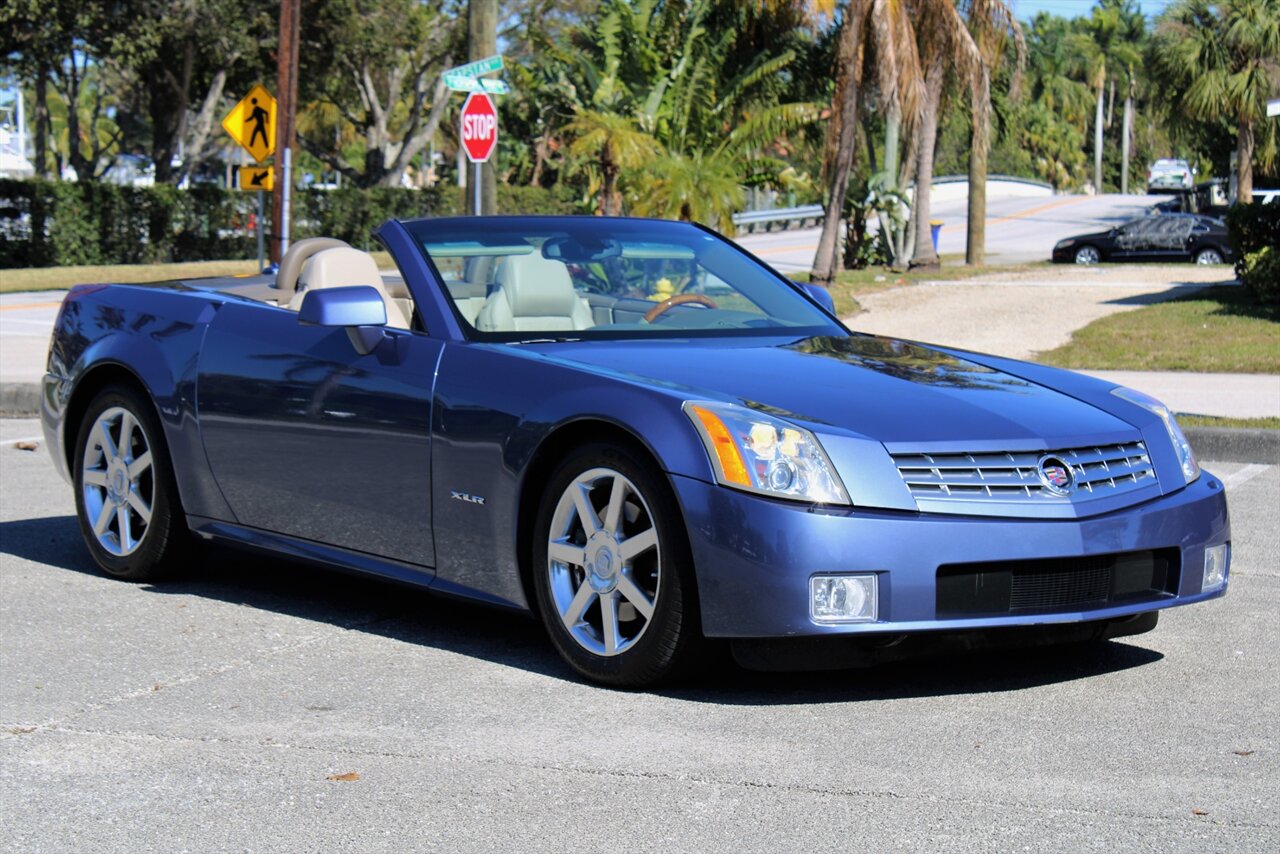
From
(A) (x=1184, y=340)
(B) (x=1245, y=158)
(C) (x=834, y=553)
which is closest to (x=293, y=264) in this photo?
(C) (x=834, y=553)

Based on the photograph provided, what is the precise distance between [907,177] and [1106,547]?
32550 mm

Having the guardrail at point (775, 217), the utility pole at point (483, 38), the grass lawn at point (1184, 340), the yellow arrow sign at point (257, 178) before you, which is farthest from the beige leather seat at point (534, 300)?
the guardrail at point (775, 217)

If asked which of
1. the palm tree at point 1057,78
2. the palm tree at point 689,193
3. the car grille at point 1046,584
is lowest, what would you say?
the car grille at point 1046,584

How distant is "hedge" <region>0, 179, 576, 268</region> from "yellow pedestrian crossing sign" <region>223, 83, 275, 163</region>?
9555mm

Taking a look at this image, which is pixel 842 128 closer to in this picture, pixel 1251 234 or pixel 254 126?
pixel 1251 234

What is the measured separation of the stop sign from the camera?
57.2 feet

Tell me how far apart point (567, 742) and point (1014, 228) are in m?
55.7

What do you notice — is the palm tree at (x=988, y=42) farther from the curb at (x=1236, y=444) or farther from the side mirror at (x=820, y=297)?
the side mirror at (x=820, y=297)

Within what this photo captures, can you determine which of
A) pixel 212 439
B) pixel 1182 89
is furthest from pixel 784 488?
pixel 1182 89

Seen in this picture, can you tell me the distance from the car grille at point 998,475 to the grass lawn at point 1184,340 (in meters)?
11.3

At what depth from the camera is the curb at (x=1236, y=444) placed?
10.9 meters

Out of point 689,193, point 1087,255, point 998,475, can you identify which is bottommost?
point 998,475

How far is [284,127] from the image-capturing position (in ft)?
73.4

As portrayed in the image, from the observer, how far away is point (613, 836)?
12.6 ft
